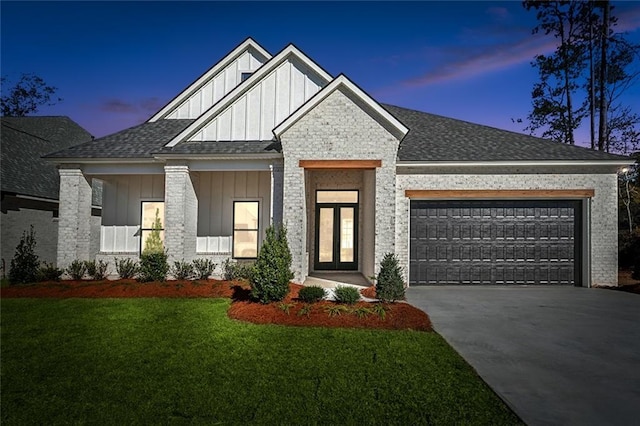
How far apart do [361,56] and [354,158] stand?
5.21 meters

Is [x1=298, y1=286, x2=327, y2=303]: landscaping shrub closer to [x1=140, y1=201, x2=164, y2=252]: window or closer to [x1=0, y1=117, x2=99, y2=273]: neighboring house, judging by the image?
[x1=140, y1=201, x2=164, y2=252]: window

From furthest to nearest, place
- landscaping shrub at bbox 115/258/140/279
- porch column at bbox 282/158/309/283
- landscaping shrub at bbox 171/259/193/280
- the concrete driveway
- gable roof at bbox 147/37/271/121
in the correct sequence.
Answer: gable roof at bbox 147/37/271/121 → landscaping shrub at bbox 115/258/140/279 → landscaping shrub at bbox 171/259/193/280 → porch column at bbox 282/158/309/283 → the concrete driveway

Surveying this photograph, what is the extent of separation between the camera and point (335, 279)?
12.0m

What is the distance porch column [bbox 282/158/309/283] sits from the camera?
1092 centimetres

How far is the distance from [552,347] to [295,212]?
7356mm

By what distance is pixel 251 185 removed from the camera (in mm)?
13828

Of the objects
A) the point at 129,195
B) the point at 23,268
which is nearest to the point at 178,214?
the point at 129,195

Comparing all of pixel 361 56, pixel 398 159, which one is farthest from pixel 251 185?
pixel 361 56

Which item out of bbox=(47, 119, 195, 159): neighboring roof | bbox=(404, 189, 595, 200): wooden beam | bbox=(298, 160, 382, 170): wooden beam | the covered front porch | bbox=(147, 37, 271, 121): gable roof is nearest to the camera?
bbox=(298, 160, 382, 170): wooden beam

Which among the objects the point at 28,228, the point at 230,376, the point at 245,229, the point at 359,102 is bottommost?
the point at 230,376

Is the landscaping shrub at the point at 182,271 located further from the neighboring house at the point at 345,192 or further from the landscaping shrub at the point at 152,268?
the landscaping shrub at the point at 152,268

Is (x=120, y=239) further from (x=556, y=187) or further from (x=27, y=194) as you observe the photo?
(x=556, y=187)

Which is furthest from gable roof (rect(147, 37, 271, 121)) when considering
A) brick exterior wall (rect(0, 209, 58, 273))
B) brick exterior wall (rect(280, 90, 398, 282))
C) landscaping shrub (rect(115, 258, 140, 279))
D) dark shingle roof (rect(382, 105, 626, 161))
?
landscaping shrub (rect(115, 258, 140, 279))

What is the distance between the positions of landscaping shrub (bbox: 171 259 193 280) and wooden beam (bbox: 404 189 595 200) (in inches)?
312
